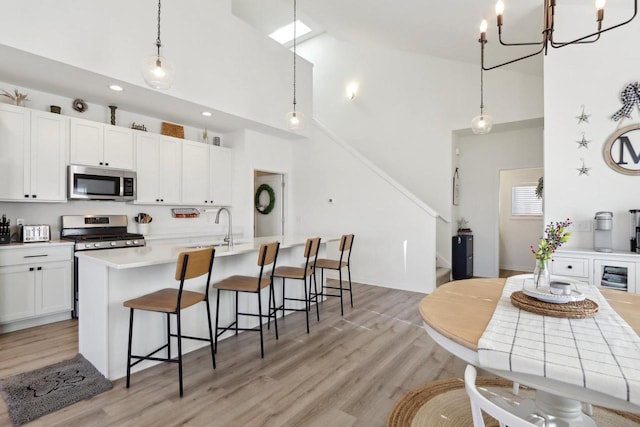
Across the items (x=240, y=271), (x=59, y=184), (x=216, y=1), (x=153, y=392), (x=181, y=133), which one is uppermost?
(x=216, y=1)

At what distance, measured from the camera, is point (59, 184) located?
13.0 feet

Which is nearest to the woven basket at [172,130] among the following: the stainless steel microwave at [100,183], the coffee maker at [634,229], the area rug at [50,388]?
the stainless steel microwave at [100,183]

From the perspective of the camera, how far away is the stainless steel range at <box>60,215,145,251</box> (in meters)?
3.95

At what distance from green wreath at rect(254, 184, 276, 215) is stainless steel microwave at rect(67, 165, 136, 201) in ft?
9.19

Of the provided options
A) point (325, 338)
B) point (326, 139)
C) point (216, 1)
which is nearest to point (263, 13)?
point (216, 1)

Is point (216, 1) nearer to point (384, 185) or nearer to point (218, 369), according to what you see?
point (384, 185)

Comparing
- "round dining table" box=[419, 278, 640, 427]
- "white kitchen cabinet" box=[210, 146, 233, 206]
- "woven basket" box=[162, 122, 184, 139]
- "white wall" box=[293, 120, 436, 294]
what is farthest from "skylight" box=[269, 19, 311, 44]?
"round dining table" box=[419, 278, 640, 427]

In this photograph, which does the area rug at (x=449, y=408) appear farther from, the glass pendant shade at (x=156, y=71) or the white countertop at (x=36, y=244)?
the white countertop at (x=36, y=244)

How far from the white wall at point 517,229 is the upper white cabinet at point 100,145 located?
23.9 ft

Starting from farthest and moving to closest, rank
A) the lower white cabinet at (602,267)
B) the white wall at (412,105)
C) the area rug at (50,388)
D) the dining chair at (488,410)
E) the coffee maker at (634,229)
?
the white wall at (412,105)
the coffee maker at (634,229)
the lower white cabinet at (602,267)
the area rug at (50,388)
the dining chair at (488,410)

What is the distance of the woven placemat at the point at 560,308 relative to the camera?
1466mm

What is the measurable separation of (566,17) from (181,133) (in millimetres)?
5341

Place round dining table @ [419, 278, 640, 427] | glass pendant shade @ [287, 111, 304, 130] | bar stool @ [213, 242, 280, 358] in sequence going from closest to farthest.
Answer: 1. round dining table @ [419, 278, 640, 427]
2. bar stool @ [213, 242, 280, 358]
3. glass pendant shade @ [287, 111, 304, 130]

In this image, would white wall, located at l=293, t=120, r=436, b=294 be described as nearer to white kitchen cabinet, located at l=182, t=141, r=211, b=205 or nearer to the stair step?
the stair step
